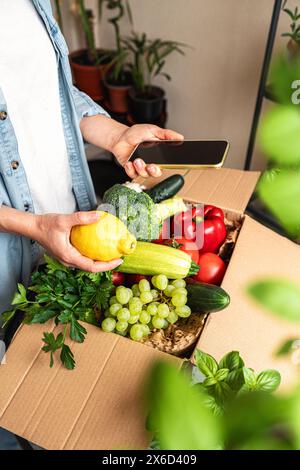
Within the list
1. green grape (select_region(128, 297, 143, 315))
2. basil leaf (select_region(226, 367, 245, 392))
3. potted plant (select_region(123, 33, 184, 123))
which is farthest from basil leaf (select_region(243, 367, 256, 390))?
potted plant (select_region(123, 33, 184, 123))

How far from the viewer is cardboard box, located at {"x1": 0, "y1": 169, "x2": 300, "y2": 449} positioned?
0.60 meters

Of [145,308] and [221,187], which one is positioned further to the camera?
[221,187]

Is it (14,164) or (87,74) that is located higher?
(14,164)

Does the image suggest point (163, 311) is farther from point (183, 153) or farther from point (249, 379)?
point (183, 153)

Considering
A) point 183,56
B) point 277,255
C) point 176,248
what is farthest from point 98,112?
point 183,56

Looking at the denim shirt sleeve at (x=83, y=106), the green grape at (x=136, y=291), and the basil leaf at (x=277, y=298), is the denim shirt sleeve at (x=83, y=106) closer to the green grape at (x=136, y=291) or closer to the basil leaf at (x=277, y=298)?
the green grape at (x=136, y=291)

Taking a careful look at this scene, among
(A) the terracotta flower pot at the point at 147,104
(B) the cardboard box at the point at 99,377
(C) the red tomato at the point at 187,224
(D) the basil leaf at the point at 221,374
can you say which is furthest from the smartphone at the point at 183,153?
(A) the terracotta flower pot at the point at 147,104

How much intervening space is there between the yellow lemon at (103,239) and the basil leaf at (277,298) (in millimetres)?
560

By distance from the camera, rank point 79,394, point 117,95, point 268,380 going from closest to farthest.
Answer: point 268,380
point 79,394
point 117,95

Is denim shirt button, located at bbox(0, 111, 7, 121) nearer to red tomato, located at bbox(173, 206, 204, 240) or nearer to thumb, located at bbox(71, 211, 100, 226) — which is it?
thumb, located at bbox(71, 211, 100, 226)

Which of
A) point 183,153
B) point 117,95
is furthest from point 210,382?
point 117,95

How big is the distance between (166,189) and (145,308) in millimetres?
348

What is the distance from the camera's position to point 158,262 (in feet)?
2.59
